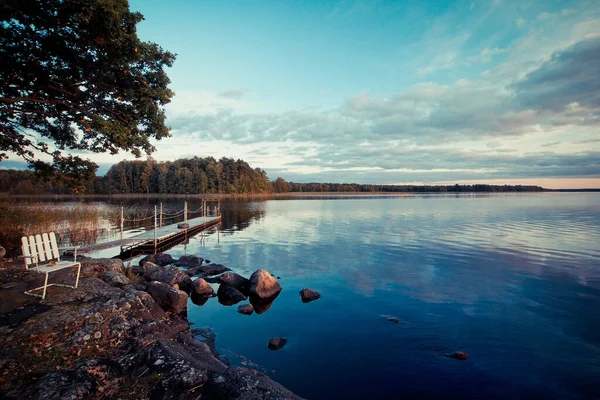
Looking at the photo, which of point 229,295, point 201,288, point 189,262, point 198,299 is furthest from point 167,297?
point 189,262

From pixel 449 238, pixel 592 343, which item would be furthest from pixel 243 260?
pixel 449 238

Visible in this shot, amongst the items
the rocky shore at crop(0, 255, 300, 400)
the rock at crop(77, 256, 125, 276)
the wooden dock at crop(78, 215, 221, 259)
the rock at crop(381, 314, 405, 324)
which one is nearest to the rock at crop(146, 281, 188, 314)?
the rocky shore at crop(0, 255, 300, 400)

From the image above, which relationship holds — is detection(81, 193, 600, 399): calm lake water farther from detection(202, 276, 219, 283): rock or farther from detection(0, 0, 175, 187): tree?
detection(0, 0, 175, 187): tree

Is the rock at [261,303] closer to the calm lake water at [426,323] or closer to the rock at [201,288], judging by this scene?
the calm lake water at [426,323]

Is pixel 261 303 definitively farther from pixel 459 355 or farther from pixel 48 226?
pixel 48 226

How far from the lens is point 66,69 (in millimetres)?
10891

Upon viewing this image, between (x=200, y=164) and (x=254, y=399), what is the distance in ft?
424

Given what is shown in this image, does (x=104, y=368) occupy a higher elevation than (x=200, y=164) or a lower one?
lower

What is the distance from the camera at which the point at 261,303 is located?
11.6m

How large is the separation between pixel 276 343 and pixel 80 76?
11.2m

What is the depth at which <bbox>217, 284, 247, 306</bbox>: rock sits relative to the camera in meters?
11.5

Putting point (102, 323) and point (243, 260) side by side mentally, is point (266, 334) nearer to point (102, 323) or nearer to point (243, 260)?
point (102, 323)

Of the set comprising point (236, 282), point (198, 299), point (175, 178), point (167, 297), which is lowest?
point (198, 299)

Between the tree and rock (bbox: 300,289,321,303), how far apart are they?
8041mm
